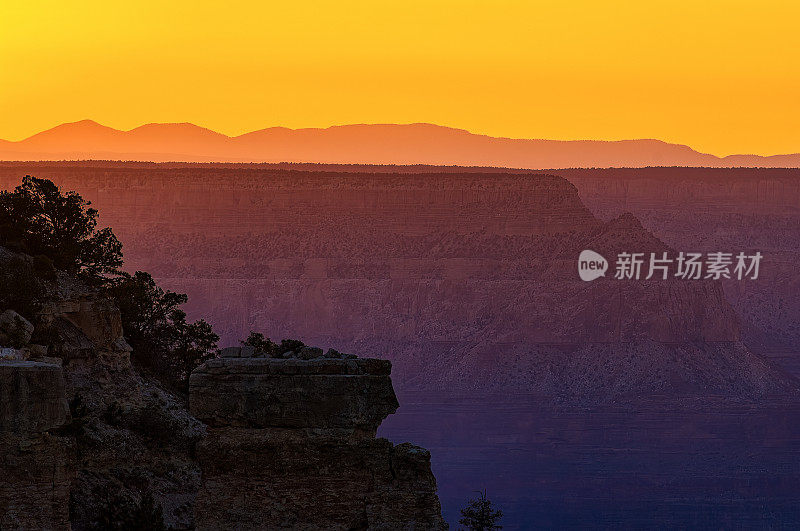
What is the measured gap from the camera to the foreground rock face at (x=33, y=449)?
22.5 m

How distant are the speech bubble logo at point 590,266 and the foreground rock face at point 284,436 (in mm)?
150799

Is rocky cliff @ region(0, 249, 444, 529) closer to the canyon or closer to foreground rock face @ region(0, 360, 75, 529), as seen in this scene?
foreground rock face @ region(0, 360, 75, 529)

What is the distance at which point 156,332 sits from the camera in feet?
159

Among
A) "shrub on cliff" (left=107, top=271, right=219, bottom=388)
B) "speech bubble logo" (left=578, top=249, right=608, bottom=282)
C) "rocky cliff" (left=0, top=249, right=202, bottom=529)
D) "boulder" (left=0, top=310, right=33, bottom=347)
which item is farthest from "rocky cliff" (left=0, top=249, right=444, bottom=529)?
"speech bubble logo" (left=578, top=249, right=608, bottom=282)

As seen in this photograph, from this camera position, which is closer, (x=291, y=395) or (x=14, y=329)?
(x=291, y=395)

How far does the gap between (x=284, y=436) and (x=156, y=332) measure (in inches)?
1103

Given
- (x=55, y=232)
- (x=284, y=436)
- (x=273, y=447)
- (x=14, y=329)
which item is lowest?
(x=273, y=447)

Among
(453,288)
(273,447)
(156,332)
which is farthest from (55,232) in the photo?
(453,288)

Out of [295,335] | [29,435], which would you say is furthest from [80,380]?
[295,335]

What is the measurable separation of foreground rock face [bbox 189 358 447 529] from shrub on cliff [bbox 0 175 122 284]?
71.9ft

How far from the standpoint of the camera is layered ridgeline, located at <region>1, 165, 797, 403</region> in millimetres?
165750

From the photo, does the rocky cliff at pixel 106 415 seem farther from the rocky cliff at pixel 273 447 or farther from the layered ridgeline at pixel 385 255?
the layered ridgeline at pixel 385 255

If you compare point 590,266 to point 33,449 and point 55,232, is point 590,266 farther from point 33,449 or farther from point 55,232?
point 33,449

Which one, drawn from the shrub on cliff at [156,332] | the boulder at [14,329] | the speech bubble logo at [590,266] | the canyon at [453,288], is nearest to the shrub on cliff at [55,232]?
the shrub on cliff at [156,332]
